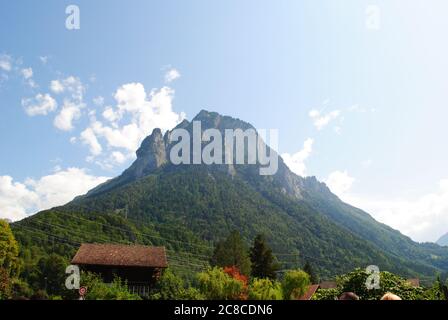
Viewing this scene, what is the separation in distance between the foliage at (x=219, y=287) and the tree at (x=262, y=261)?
91.3 feet

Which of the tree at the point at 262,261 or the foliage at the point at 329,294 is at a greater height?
the tree at the point at 262,261

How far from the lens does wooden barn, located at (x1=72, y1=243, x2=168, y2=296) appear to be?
50250 millimetres

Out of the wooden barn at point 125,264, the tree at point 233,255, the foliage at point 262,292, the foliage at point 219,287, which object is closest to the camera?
the foliage at point 262,292

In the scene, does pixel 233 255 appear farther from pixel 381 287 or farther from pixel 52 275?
pixel 381 287

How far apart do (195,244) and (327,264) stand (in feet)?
208

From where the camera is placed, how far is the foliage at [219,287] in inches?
1291

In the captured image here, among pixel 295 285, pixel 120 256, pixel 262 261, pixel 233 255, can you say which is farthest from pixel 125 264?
pixel 233 255

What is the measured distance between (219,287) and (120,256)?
2243 centimetres

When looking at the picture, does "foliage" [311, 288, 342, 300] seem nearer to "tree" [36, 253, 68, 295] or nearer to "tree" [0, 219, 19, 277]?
"tree" [0, 219, 19, 277]

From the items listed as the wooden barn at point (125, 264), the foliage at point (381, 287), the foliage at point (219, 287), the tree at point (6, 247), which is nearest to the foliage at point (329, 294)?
the foliage at point (381, 287)

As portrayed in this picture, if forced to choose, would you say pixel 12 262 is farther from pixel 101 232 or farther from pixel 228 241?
pixel 101 232

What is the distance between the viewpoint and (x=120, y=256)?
171 feet

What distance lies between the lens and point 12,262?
6856cm

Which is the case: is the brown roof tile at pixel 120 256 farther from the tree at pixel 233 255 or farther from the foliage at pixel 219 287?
the tree at pixel 233 255
